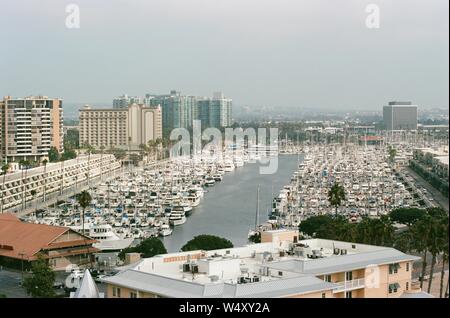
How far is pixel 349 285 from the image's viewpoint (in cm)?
360

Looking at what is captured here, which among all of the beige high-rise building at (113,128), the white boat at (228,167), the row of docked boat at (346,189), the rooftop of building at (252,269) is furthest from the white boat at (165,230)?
the beige high-rise building at (113,128)

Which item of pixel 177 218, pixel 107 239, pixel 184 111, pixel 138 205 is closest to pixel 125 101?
pixel 184 111

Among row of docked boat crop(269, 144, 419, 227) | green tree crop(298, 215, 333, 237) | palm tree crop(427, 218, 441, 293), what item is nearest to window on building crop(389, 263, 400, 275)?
palm tree crop(427, 218, 441, 293)

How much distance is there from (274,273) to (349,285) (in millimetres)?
391

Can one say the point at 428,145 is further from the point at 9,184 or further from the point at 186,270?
the point at 186,270

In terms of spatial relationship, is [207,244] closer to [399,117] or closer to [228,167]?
[399,117]

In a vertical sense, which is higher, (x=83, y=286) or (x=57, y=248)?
(x=83, y=286)

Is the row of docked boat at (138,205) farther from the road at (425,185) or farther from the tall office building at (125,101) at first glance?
the tall office building at (125,101)

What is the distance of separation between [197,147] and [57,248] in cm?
1477

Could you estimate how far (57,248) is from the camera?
639cm

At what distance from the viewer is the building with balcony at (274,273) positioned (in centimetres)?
306

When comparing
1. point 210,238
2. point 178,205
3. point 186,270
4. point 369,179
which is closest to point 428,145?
point 369,179

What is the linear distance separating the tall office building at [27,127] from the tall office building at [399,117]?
6.86 m
